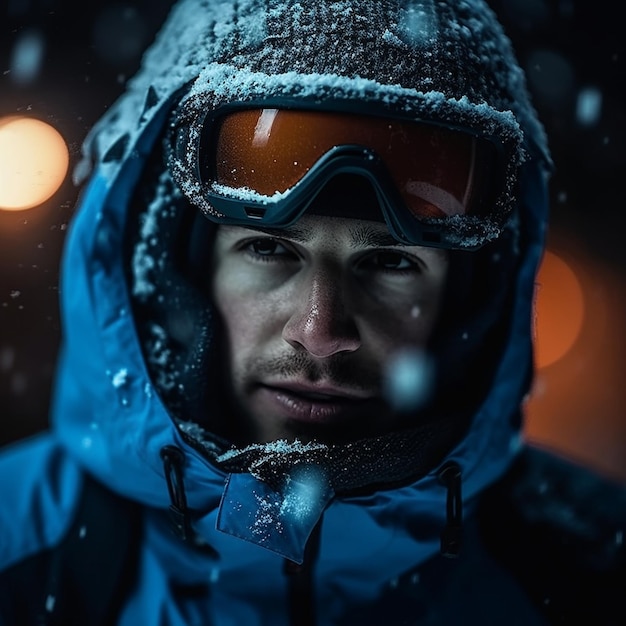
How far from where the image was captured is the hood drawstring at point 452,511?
1235 millimetres

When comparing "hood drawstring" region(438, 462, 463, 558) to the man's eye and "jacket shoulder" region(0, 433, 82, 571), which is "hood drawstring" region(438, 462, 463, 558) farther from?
"jacket shoulder" region(0, 433, 82, 571)

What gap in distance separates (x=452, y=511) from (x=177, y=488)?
56cm

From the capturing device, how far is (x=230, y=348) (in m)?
1.30

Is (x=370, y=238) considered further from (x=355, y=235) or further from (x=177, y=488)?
(x=177, y=488)

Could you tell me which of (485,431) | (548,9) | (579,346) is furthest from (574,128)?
(485,431)

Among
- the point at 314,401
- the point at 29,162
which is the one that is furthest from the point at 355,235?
the point at 29,162

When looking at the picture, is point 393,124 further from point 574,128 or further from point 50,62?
point 574,128

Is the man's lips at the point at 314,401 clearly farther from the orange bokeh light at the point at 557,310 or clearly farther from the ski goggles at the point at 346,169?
the orange bokeh light at the point at 557,310

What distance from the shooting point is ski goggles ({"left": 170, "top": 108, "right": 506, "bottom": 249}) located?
41.6 inches

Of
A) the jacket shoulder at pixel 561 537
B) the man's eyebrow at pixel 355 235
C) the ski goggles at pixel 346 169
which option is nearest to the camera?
the ski goggles at pixel 346 169

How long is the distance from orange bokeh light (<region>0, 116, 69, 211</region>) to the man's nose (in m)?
0.61

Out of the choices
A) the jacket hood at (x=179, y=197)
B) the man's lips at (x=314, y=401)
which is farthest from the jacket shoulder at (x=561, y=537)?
the man's lips at (x=314, y=401)

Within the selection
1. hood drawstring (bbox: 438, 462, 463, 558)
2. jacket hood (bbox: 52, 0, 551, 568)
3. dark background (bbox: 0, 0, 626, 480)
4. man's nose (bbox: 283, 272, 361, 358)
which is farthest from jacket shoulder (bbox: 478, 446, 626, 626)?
dark background (bbox: 0, 0, 626, 480)

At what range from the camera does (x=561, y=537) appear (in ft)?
5.29
